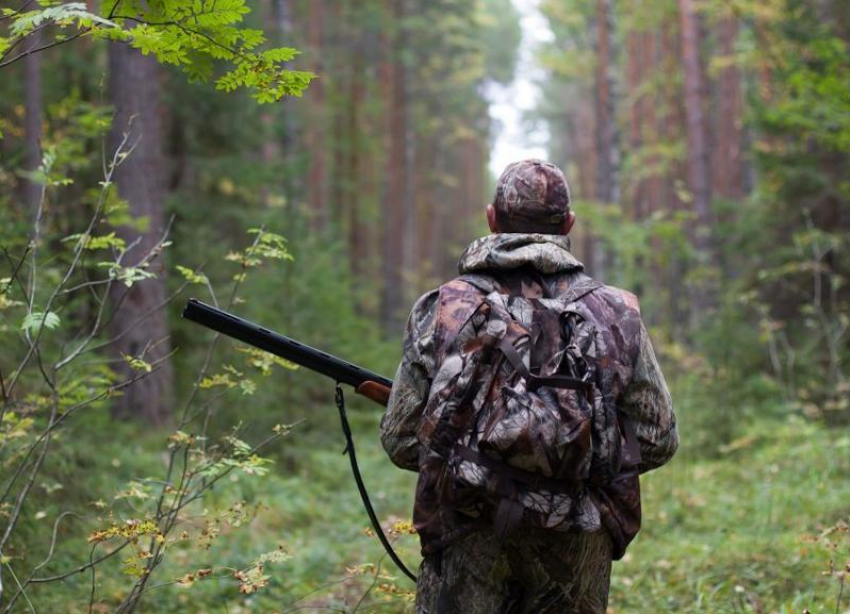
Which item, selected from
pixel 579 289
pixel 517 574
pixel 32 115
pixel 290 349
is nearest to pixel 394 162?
pixel 32 115

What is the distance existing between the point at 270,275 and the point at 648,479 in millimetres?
5168

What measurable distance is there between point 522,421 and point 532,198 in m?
0.84

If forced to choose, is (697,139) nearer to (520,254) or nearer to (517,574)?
(520,254)

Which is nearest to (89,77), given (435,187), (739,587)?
(739,587)

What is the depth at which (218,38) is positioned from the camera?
136 inches

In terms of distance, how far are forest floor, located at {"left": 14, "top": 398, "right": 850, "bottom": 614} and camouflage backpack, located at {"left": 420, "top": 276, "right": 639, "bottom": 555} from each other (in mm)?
1519

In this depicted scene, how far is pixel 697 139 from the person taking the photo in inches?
676

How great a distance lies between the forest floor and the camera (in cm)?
541

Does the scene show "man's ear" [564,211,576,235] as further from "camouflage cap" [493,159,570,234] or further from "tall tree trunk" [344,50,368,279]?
"tall tree trunk" [344,50,368,279]

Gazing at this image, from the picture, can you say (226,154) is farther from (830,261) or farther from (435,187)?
(435,187)

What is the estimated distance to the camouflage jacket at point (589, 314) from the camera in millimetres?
2969

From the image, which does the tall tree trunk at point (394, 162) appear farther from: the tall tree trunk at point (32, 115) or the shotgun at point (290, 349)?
the shotgun at point (290, 349)

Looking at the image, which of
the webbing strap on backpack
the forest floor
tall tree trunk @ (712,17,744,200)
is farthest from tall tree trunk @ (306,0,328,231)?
the webbing strap on backpack

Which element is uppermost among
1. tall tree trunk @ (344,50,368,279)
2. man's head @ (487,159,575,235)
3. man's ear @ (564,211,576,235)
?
man's head @ (487,159,575,235)
